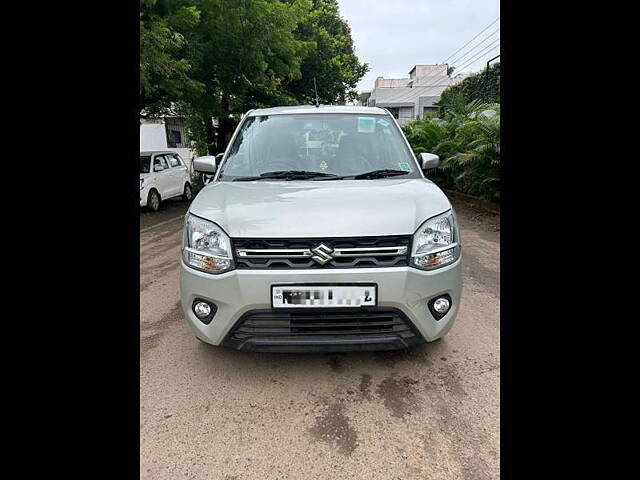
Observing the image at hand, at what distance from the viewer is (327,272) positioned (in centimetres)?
214

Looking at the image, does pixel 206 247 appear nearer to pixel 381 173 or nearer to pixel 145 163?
pixel 381 173

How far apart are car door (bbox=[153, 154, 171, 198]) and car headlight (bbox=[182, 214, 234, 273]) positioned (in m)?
8.50

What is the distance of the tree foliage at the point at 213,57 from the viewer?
7391mm

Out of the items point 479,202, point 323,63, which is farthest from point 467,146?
point 323,63

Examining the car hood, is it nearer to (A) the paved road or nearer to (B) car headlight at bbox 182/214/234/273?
(B) car headlight at bbox 182/214/234/273

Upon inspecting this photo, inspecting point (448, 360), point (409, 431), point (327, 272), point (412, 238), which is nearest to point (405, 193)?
point (412, 238)

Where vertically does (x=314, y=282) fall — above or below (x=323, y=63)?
below

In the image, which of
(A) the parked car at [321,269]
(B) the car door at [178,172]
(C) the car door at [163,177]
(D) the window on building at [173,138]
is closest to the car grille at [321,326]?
(A) the parked car at [321,269]

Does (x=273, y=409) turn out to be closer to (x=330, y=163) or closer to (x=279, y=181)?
(x=279, y=181)

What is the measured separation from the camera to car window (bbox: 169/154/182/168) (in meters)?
11.1

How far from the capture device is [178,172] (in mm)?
11258

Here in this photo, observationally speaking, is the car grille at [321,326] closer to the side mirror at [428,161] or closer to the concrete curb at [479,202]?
the side mirror at [428,161]

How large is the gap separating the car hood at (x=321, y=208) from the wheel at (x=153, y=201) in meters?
7.86

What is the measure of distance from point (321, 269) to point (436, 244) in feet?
2.35
